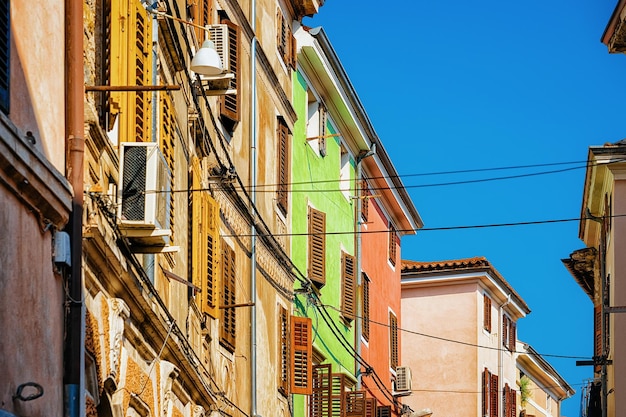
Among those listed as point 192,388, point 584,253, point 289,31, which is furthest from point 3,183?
point 584,253

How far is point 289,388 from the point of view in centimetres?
2683

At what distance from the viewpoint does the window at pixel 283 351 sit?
26.5 metres

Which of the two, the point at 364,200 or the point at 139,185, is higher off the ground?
the point at 364,200

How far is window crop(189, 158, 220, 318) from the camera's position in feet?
59.9

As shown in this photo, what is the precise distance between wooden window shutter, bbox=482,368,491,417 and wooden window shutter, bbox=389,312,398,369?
26.4 feet

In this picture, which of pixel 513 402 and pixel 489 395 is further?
pixel 513 402

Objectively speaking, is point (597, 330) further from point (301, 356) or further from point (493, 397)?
point (301, 356)

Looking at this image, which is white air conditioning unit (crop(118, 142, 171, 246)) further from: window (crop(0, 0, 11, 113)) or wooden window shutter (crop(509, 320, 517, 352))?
wooden window shutter (crop(509, 320, 517, 352))

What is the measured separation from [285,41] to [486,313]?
2283 cm

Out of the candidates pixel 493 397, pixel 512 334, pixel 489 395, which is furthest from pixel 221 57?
pixel 512 334

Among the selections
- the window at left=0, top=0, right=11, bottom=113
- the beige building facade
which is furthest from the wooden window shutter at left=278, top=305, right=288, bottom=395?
the beige building facade

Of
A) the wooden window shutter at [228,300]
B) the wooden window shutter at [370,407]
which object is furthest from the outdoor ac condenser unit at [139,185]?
the wooden window shutter at [370,407]

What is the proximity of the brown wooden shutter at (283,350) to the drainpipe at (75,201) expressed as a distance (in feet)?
48.6

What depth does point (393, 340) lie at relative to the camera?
1596 inches
